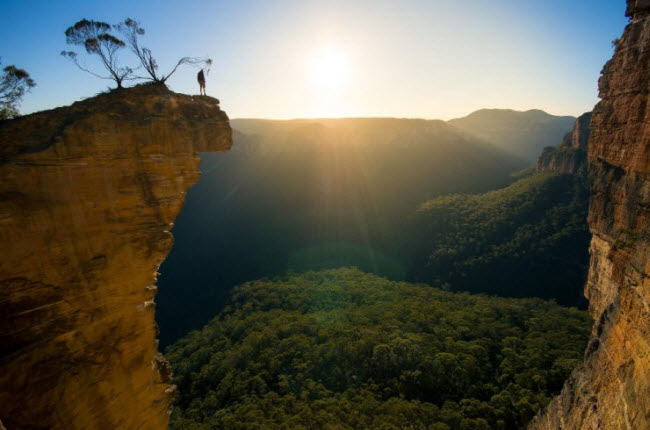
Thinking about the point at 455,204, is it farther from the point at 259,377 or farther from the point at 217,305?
the point at 259,377

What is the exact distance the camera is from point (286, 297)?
46562 mm

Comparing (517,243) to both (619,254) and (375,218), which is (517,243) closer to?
(375,218)

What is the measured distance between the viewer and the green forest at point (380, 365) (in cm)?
2244

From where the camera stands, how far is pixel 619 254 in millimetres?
12930

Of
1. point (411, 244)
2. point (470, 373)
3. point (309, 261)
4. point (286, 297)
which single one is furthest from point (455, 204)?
point (470, 373)

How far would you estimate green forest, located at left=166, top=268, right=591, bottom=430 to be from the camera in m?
22.4

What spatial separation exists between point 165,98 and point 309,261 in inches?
2317

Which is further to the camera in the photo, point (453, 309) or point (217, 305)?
point (217, 305)

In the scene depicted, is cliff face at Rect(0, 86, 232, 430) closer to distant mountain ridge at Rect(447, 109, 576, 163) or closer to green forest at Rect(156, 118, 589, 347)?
green forest at Rect(156, 118, 589, 347)

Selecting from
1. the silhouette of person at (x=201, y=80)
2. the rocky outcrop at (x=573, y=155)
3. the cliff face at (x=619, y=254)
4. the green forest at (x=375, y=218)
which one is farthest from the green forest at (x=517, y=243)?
the silhouette of person at (x=201, y=80)

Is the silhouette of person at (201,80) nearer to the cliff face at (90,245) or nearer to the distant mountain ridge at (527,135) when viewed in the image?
the cliff face at (90,245)

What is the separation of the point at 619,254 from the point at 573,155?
71743 millimetres

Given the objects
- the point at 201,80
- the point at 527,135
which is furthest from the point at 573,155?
the point at 527,135

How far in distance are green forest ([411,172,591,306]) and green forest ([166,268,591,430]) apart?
11439 millimetres
